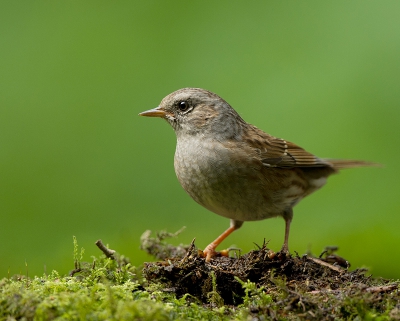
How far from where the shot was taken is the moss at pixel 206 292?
2893 millimetres

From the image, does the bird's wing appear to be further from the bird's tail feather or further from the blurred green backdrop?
the blurred green backdrop

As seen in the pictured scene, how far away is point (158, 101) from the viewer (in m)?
8.98

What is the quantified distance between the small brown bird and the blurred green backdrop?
1.33 metres

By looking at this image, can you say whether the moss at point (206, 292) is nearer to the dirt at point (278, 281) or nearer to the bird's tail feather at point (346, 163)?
the dirt at point (278, 281)

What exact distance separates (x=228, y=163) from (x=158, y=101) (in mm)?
3645

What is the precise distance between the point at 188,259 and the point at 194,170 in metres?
1.77

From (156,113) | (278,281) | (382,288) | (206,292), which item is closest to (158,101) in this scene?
(156,113)

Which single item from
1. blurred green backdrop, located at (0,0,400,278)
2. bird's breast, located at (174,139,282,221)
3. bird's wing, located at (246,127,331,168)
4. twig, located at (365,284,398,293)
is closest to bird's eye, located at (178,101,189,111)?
bird's breast, located at (174,139,282,221)

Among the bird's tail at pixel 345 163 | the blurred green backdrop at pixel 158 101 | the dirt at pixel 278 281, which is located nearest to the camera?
the dirt at pixel 278 281

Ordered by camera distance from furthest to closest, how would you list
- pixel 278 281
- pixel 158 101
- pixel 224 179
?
pixel 158 101 → pixel 224 179 → pixel 278 281

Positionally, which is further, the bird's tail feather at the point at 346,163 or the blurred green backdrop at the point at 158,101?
the blurred green backdrop at the point at 158,101

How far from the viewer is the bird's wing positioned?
614cm

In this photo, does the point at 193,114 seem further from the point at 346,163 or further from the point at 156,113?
the point at 346,163

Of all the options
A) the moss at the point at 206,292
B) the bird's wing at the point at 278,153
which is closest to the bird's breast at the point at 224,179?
the bird's wing at the point at 278,153
